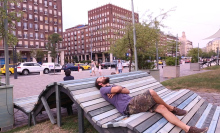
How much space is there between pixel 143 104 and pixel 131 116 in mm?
306

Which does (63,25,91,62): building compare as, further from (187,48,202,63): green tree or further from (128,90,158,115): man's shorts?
(128,90,158,115): man's shorts

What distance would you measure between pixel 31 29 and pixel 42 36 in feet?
13.1

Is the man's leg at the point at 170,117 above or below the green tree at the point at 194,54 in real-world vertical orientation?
below

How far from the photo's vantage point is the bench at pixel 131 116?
2.59 meters

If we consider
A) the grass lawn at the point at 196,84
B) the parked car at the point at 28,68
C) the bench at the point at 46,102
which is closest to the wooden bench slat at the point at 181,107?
the bench at the point at 46,102

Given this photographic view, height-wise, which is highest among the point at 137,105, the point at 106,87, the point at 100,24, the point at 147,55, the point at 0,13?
the point at 100,24

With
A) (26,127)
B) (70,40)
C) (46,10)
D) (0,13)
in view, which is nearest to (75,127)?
(26,127)

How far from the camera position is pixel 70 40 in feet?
345

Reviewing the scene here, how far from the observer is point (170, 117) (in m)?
2.84

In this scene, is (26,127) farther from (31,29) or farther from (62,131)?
(31,29)

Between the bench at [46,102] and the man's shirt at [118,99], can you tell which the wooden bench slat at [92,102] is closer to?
the man's shirt at [118,99]

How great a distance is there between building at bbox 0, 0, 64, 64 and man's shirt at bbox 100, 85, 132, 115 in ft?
185

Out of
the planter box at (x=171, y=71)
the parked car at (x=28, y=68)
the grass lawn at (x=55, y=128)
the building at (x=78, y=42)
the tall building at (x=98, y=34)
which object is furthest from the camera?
the building at (x=78, y=42)

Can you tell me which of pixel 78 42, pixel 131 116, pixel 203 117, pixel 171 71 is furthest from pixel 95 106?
pixel 78 42
